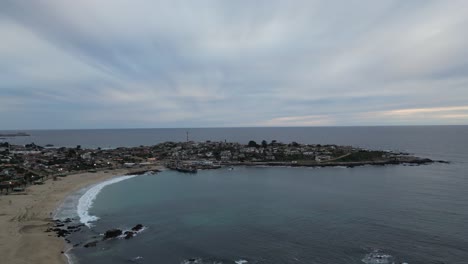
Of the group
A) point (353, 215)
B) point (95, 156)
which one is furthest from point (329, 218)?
point (95, 156)

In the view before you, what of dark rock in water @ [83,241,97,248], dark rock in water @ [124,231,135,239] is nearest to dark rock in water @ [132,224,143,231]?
dark rock in water @ [124,231,135,239]

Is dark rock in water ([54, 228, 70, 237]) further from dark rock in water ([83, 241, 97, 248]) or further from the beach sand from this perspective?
dark rock in water ([83, 241, 97, 248])

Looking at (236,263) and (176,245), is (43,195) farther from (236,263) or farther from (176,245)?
(236,263)

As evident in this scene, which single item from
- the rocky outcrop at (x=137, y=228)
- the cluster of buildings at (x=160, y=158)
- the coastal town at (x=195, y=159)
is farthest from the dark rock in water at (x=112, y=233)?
the coastal town at (x=195, y=159)

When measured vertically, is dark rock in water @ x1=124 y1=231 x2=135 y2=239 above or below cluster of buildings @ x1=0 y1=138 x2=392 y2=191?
below

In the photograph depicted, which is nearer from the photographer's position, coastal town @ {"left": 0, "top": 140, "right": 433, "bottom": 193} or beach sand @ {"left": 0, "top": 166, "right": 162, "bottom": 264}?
beach sand @ {"left": 0, "top": 166, "right": 162, "bottom": 264}

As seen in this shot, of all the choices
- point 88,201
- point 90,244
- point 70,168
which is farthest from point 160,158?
point 90,244
